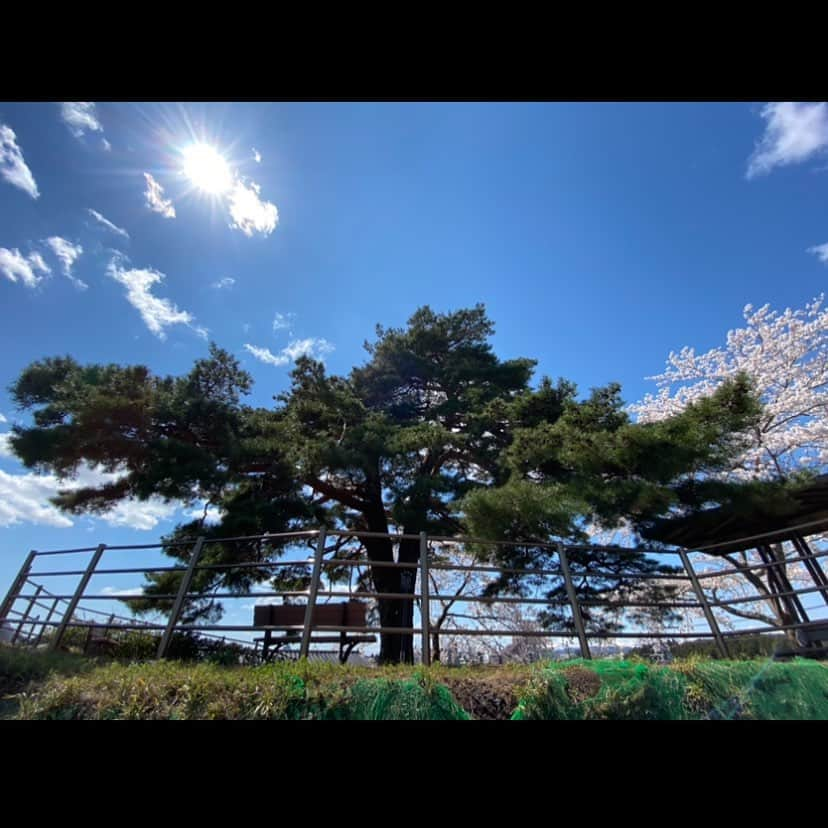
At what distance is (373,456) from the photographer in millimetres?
6352

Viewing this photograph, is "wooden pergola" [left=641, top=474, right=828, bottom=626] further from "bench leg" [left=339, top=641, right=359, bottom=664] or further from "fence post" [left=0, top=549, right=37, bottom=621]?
"fence post" [left=0, top=549, right=37, bottom=621]

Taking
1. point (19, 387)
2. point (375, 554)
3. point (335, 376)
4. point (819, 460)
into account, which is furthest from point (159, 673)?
point (819, 460)

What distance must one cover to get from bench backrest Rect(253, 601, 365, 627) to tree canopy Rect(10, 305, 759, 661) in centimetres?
118

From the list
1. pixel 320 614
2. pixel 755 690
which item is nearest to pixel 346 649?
pixel 320 614

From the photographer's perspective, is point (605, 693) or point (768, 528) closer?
point (605, 693)

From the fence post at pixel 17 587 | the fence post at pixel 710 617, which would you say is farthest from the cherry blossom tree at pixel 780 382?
the fence post at pixel 17 587

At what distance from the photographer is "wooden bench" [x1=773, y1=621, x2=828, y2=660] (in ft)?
14.7

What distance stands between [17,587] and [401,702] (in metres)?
5.32

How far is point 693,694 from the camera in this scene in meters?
2.51

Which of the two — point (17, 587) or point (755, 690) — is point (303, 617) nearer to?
point (17, 587)

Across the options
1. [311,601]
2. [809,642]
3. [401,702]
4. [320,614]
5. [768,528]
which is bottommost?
[401,702]

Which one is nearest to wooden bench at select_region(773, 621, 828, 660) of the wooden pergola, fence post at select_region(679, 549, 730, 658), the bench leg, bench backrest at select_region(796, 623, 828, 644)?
bench backrest at select_region(796, 623, 828, 644)

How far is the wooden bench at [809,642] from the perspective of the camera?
176 inches
